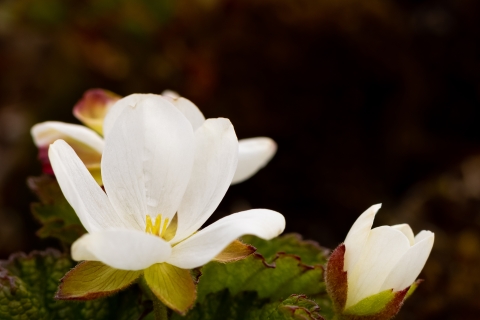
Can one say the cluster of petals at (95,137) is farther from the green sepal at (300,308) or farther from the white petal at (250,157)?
the green sepal at (300,308)

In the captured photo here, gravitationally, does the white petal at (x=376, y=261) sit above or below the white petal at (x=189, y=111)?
below

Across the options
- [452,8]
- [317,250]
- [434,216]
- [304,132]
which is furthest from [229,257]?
[452,8]

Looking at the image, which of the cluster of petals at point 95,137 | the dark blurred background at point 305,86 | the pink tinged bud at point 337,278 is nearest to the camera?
the pink tinged bud at point 337,278

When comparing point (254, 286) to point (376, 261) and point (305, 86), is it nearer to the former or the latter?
point (376, 261)

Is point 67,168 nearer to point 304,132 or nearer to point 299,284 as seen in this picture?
point 299,284

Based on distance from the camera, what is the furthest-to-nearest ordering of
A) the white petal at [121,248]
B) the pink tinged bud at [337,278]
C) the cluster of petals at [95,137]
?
the cluster of petals at [95,137] < the pink tinged bud at [337,278] < the white petal at [121,248]

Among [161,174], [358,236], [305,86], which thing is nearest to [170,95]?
[161,174]

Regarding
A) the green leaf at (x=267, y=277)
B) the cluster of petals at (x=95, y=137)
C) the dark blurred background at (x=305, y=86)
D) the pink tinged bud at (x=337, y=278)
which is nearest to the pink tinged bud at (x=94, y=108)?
the cluster of petals at (x=95, y=137)
